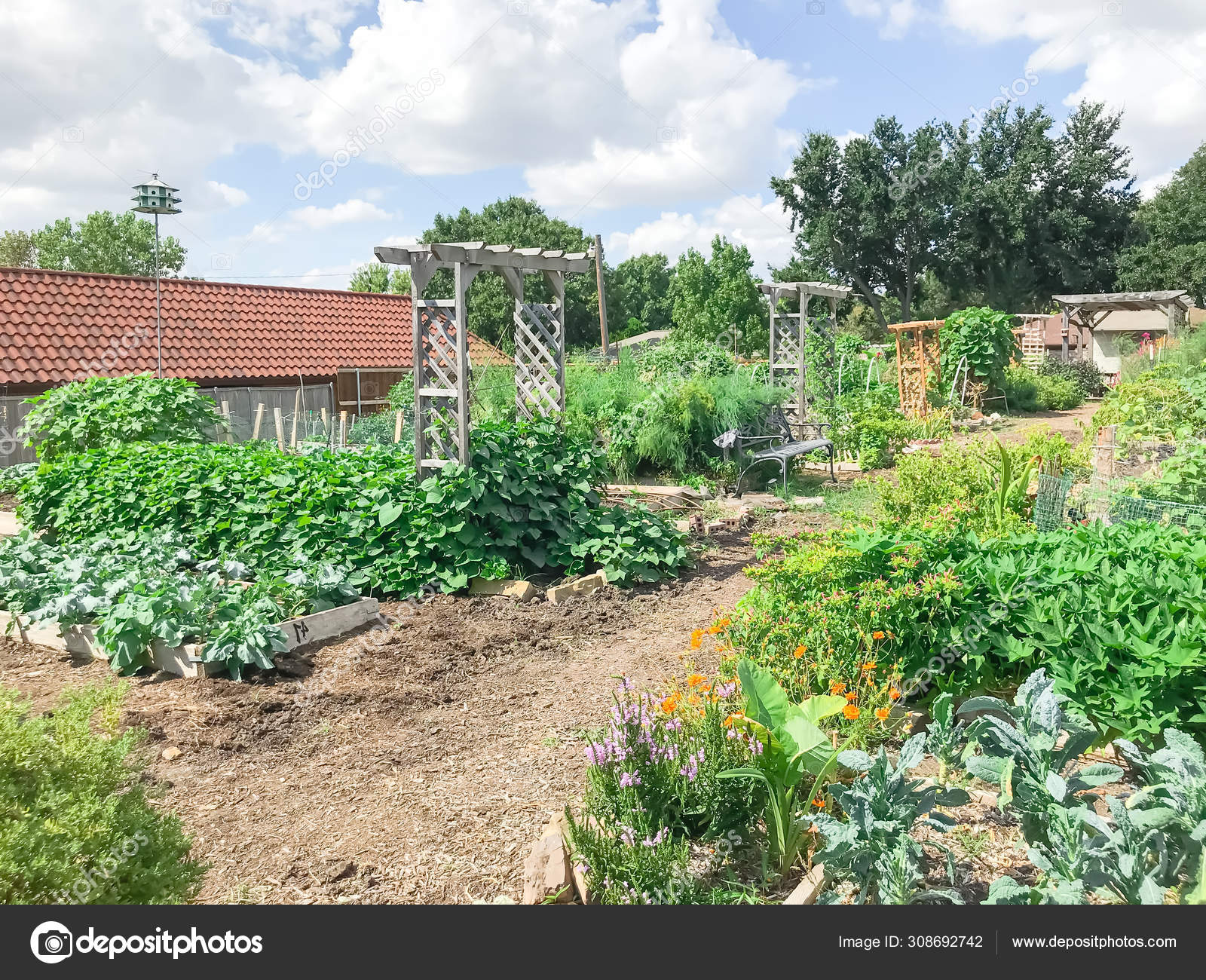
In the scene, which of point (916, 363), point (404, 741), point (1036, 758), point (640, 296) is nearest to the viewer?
point (1036, 758)

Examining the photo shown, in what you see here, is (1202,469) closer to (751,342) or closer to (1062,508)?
(1062,508)

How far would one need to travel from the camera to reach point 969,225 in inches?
1435

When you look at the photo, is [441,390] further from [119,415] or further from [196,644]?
[119,415]

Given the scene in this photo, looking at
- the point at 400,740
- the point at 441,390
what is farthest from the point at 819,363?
the point at 400,740

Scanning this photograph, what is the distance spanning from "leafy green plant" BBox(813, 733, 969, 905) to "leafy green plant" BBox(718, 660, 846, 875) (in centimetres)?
21

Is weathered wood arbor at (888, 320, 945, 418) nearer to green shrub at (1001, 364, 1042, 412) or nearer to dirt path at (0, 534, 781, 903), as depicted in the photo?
green shrub at (1001, 364, 1042, 412)

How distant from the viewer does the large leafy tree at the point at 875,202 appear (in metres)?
35.8

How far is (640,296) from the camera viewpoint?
56.8 m

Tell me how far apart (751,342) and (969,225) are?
1725 centimetres

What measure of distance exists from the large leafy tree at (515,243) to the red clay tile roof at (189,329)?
51.9ft

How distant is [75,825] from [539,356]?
676 cm

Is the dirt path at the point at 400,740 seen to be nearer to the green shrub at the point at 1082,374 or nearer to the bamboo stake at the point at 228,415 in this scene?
the bamboo stake at the point at 228,415

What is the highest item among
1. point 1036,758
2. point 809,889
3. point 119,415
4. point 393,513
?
point 119,415
